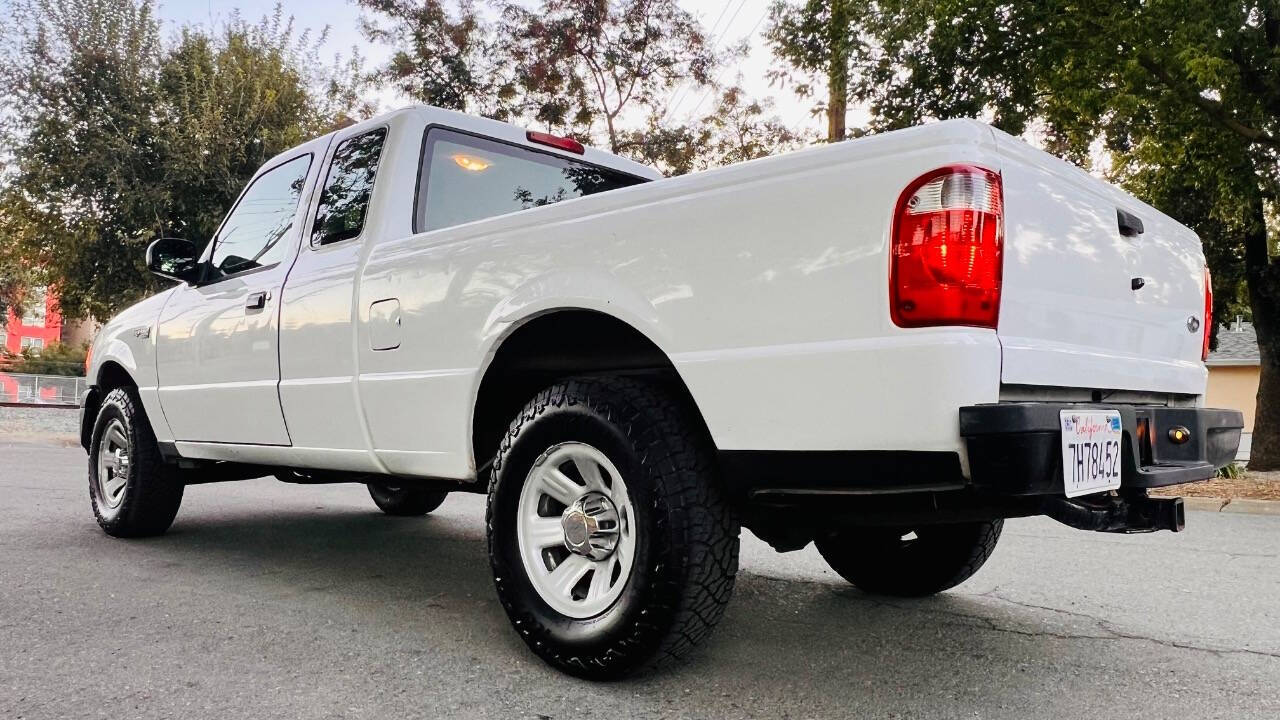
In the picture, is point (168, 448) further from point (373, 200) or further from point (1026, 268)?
point (1026, 268)

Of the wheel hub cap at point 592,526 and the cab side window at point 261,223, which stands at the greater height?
the cab side window at point 261,223

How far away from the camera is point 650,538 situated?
258cm

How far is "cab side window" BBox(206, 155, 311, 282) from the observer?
4402 mm

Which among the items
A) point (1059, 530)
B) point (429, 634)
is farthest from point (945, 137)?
point (1059, 530)

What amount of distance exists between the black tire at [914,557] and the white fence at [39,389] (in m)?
21.9

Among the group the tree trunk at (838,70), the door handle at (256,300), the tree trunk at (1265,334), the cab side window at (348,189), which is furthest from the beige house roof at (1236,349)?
the door handle at (256,300)

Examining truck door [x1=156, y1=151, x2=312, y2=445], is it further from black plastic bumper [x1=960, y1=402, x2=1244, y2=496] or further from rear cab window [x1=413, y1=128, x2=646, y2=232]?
black plastic bumper [x1=960, y1=402, x2=1244, y2=496]

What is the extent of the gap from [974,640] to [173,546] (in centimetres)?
391

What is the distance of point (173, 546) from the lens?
4.93 m

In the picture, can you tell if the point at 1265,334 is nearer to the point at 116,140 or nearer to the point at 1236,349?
the point at 116,140

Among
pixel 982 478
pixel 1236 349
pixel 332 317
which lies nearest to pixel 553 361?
pixel 332 317

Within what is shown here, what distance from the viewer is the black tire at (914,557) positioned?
3.65m

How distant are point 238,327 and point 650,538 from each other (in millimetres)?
2563

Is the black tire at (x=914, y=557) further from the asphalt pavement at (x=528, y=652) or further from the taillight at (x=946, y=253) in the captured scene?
the taillight at (x=946, y=253)
